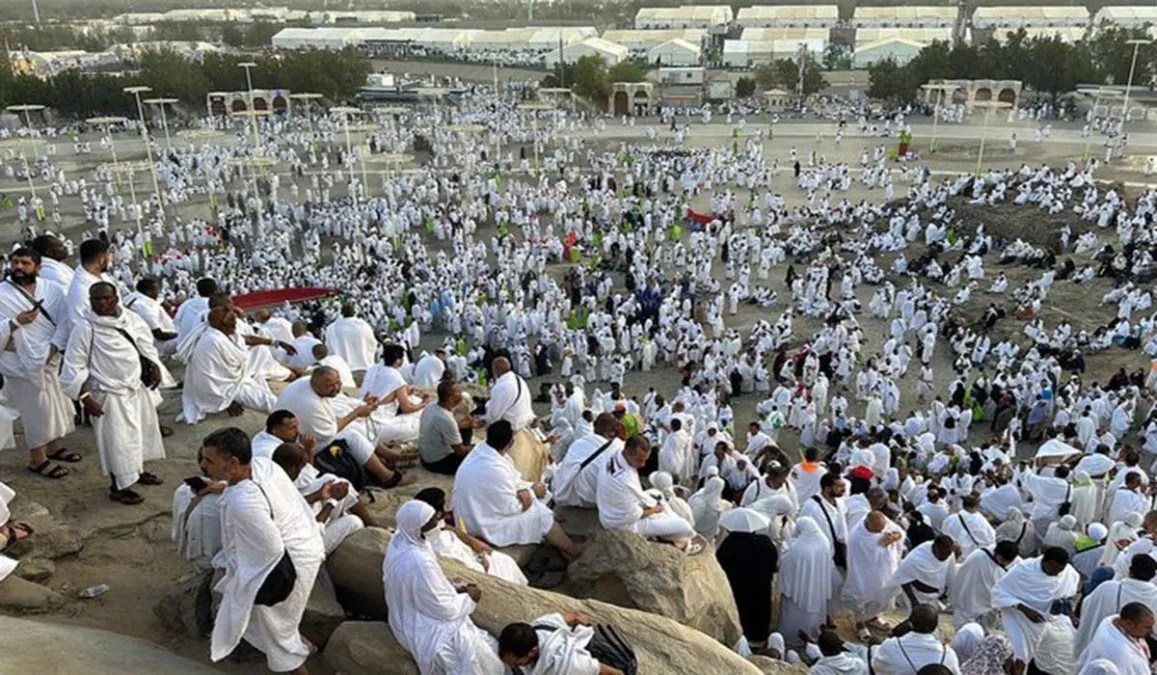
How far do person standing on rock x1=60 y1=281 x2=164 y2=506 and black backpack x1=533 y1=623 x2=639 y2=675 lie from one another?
299cm

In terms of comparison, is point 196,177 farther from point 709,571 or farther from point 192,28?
point 192,28

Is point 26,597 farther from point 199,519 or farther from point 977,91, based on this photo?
point 977,91

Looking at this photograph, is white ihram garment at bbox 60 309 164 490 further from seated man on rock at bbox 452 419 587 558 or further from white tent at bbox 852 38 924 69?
white tent at bbox 852 38 924 69

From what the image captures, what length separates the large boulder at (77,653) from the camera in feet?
11.7

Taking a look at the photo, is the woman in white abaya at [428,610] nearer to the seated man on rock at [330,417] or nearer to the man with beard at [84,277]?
the seated man on rock at [330,417]

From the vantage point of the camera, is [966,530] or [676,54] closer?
[966,530]

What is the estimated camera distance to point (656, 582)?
184 inches

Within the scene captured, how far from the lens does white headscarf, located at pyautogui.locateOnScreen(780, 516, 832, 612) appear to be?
546 cm

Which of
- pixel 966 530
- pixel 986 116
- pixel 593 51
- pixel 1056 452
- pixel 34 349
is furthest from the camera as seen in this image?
pixel 593 51

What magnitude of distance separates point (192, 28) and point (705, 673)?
10593cm

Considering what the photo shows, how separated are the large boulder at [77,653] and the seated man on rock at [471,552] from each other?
117 centimetres

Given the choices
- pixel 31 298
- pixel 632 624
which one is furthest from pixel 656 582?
pixel 31 298

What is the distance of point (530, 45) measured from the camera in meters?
64.4

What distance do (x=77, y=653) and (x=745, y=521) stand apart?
3.81m
